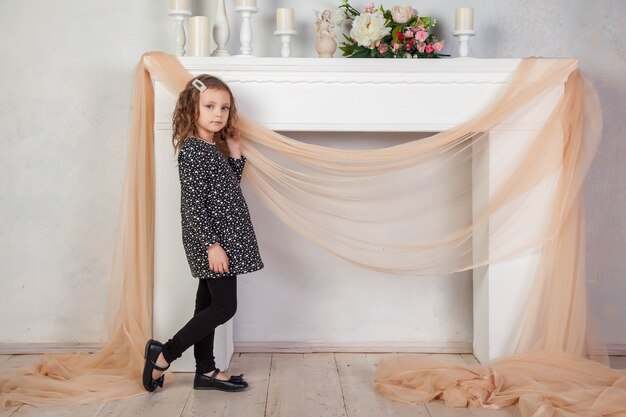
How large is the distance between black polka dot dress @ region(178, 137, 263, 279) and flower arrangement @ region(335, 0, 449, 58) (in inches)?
29.6

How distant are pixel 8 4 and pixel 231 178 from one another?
1.37 metres

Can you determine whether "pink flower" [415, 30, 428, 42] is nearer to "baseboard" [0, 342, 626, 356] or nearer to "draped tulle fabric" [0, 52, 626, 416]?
"draped tulle fabric" [0, 52, 626, 416]

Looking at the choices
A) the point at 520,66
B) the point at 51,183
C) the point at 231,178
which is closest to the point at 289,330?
the point at 231,178

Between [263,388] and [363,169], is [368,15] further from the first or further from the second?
[263,388]

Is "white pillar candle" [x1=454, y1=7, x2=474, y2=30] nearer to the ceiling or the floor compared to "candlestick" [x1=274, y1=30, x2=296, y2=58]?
nearer to the ceiling

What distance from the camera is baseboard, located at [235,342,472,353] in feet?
11.2

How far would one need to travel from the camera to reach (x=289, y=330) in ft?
11.3

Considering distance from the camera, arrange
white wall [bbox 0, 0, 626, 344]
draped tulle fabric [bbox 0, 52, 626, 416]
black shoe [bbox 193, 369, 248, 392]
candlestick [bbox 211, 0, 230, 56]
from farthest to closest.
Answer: white wall [bbox 0, 0, 626, 344] → candlestick [bbox 211, 0, 230, 56] → draped tulle fabric [bbox 0, 52, 626, 416] → black shoe [bbox 193, 369, 248, 392]

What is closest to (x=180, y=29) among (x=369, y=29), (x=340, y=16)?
(x=340, y=16)

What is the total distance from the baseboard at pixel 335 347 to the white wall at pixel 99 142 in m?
0.05

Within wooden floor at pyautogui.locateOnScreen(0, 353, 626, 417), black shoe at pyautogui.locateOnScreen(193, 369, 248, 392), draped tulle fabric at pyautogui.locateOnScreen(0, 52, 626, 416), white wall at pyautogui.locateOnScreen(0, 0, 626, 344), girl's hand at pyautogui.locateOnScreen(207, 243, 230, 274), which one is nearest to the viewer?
wooden floor at pyautogui.locateOnScreen(0, 353, 626, 417)

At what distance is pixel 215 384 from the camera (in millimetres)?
2838

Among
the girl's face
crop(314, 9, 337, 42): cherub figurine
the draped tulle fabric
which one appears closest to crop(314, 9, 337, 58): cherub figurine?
crop(314, 9, 337, 42): cherub figurine

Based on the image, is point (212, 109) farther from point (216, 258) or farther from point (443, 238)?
point (443, 238)
